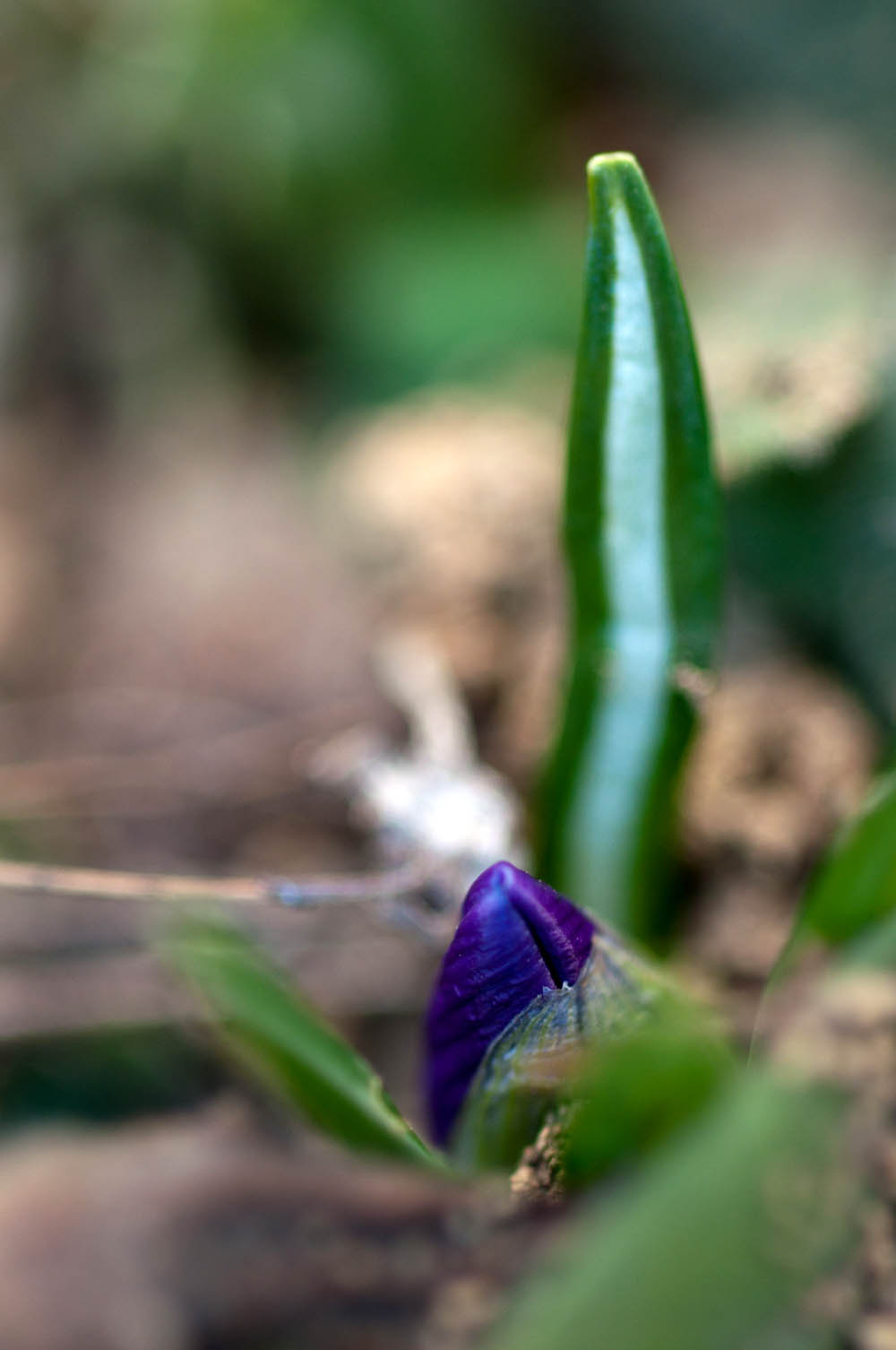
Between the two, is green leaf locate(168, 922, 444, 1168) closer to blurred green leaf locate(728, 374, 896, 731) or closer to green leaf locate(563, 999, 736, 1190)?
green leaf locate(563, 999, 736, 1190)

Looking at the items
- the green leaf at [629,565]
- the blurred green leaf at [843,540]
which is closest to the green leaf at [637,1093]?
the green leaf at [629,565]

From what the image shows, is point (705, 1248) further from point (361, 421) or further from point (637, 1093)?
point (361, 421)

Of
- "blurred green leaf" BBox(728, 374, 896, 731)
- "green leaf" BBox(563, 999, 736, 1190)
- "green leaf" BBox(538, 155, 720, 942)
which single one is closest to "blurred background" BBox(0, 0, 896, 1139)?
"blurred green leaf" BBox(728, 374, 896, 731)

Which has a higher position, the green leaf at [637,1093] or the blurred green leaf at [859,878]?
the blurred green leaf at [859,878]

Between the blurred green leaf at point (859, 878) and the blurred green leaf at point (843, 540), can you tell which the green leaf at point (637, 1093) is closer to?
the blurred green leaf at point (859, 878)

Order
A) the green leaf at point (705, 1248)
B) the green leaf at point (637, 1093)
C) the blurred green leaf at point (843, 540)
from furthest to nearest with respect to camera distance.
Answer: the blurred green leaf at point (843, 540)
the green leaf at point (637, 1093)
the green leaf at point (705, 1248)

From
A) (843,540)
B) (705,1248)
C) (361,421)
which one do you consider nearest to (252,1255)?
(705,1248)

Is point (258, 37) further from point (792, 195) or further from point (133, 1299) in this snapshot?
point (133, 1299)
